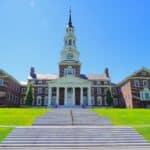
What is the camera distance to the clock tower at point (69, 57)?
212 ft

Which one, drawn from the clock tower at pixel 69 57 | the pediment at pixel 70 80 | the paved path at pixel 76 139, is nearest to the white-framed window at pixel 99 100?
the pediment at pixel 70 80

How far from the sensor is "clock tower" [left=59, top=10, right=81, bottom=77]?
6469 cm

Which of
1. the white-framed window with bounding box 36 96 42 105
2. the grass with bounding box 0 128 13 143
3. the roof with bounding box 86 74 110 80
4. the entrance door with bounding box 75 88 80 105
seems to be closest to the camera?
the grass with bounding box 0 128 13 143

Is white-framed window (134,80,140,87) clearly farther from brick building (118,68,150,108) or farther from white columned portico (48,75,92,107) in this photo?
white columned portico (48,75,92,107)

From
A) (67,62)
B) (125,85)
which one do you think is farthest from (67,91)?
(125,85)

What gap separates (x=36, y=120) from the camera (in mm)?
25891

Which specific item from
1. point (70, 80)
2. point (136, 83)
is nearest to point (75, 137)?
point (136, 83)

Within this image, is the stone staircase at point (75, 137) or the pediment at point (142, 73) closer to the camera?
the stone staircase at point (75, 137)

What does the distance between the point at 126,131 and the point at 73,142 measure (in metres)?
5.21

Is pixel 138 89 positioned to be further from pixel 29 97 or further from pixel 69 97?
pixel 29 97

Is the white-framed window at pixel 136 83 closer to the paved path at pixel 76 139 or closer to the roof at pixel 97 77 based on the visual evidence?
the roof at pixel 97 77

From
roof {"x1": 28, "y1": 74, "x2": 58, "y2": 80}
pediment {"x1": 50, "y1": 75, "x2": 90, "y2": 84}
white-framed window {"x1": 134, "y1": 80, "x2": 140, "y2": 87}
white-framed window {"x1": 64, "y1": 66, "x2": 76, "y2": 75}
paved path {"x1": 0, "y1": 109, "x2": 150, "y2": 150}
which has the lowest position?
paved path {"x1": 0, "y1": 109, "x2": 150, "y2": 150}

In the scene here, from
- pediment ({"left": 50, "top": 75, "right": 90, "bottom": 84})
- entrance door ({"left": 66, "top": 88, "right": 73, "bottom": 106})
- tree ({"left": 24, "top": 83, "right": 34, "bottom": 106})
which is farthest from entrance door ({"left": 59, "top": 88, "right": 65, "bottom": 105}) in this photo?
tree ({"left": 24, "top": 83, "right": 34, "bottom": 106})

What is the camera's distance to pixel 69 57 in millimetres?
67500
